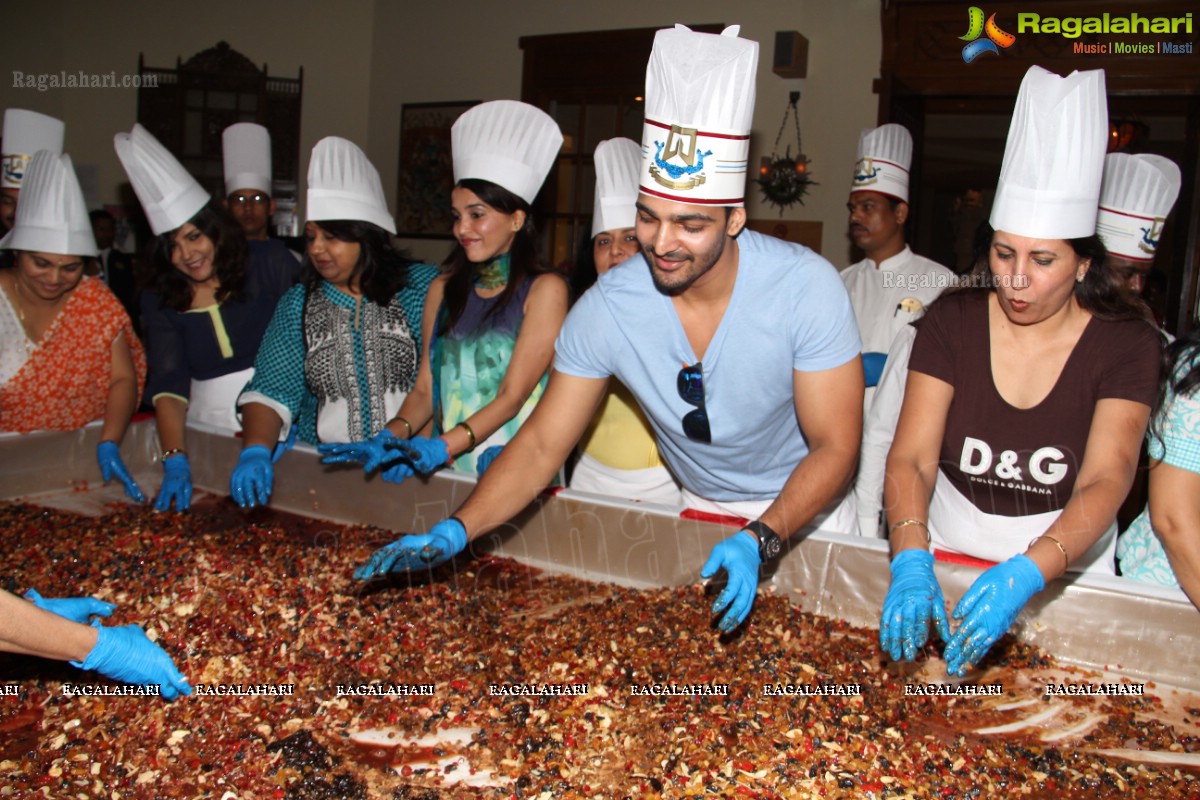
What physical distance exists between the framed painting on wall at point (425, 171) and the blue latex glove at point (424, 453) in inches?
160

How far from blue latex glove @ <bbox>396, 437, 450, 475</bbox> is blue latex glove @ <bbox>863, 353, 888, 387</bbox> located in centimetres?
130

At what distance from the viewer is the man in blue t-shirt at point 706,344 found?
1593 mm

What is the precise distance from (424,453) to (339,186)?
850 mm

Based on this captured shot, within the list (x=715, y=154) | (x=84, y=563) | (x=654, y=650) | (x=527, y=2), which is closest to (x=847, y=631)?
(x=654, y=650)

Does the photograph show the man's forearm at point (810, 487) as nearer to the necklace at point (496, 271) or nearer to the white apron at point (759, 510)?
the white apron at point (759, 510)

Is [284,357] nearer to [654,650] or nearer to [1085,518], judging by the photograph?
[654,650]

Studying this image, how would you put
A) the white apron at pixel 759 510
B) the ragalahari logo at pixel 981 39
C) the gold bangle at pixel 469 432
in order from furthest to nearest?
1. the ragalahari logo at pixel 981 39
2. the gold bangle at pixel 469 432
3. the white apron at pixel 759 510

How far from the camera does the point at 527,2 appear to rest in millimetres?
5539

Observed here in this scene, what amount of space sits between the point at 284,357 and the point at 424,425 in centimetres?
42

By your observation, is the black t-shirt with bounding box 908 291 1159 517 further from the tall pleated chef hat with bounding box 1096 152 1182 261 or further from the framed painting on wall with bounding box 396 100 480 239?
the framed painting on wall with bounding box 396 100 480 239

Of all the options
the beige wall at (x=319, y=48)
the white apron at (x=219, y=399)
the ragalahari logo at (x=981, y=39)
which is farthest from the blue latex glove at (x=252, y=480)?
the beige wall at (x=319, y=48)

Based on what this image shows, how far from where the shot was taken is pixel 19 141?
340 cm

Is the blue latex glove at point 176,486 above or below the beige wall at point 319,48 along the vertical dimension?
below

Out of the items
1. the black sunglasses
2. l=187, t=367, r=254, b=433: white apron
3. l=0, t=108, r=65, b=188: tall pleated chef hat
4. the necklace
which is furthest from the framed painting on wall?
the black sunglasses
